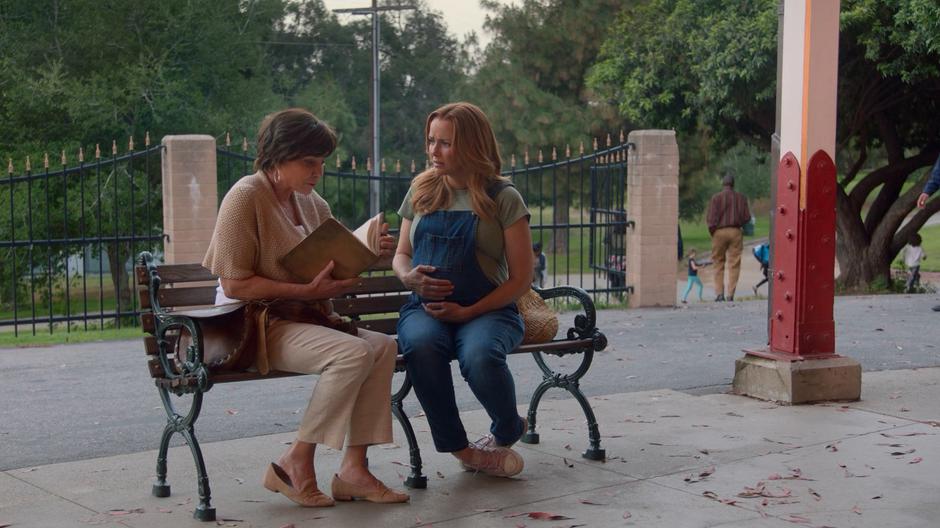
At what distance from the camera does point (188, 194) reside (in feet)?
40.2

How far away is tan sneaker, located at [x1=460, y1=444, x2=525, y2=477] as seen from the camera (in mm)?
5293

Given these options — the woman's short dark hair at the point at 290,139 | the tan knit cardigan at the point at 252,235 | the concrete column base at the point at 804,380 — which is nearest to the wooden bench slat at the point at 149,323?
the tan knit cardigan at the point at 252,235

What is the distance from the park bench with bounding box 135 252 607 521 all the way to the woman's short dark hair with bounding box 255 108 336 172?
26.1 inches

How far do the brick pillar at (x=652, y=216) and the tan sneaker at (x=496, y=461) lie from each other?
27.0 ft

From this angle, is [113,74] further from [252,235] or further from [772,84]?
[252,235]

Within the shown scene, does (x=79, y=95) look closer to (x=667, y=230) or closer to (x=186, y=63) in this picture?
(x=186, y=63)

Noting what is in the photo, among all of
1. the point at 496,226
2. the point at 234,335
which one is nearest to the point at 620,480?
the point at 496,226

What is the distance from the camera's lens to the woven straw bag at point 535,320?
570cm

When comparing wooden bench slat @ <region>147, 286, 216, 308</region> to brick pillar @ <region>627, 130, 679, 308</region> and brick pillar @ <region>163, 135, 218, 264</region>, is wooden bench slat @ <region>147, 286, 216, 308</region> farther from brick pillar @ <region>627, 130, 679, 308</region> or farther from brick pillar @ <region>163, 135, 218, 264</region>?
brick pillar @ <region>627, 130, 679, 308</region>

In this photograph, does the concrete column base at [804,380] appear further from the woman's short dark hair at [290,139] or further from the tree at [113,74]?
the tree at [113,74]

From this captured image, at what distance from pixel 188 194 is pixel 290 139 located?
7.64 m

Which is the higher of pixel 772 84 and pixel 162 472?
pixel 772 84

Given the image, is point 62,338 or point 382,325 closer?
point 382,325

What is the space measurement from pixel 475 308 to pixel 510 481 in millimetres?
766
